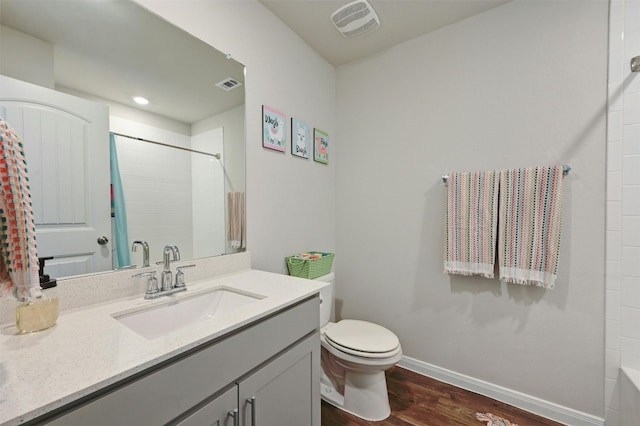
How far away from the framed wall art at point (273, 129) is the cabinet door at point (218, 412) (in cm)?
127

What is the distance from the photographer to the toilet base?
1.49 m

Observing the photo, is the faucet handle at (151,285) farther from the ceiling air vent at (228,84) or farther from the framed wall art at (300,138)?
the framed wall art at (300,138)

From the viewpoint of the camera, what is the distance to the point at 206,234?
134 cm

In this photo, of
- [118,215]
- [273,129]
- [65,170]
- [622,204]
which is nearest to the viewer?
[65,170]

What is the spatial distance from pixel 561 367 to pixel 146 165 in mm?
2378

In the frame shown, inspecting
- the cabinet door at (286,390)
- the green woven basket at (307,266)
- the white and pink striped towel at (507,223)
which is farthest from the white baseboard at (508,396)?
the cabinet door at (286,390)

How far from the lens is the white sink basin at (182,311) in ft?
3.06

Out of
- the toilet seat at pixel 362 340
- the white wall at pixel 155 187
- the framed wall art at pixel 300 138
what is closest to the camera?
the white wall at pixel 155 187

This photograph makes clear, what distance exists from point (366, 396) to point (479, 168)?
1546mm

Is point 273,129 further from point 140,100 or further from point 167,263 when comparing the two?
point 167,263

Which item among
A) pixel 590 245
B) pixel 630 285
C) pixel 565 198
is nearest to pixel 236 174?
pixel 565 198

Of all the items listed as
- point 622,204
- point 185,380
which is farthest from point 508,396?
point 185,380

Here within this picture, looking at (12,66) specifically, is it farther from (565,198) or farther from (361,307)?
(565,198)

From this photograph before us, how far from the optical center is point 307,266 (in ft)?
5.49
